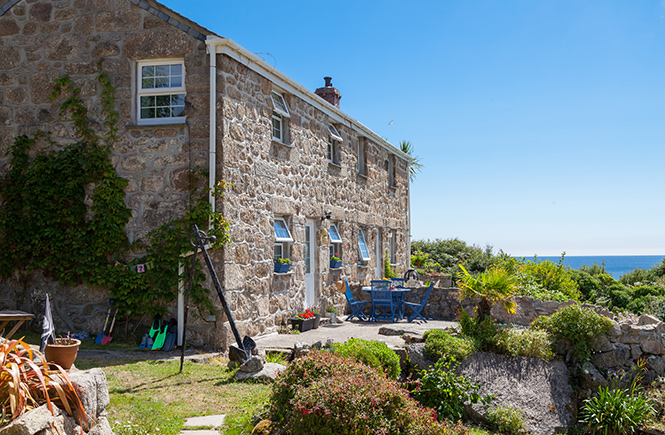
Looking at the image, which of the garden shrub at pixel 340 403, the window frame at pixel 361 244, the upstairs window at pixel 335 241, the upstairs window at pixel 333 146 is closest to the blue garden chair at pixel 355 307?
the upstairs window at pixel 335 241

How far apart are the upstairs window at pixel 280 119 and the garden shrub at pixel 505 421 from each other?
256 inches

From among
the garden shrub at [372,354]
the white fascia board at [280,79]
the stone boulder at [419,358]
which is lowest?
the stone boulder at [419,358]

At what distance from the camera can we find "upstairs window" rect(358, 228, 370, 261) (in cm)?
1500

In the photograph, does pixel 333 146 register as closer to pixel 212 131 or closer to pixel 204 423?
pixel 212 131

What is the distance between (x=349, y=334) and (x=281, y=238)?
2258 mm

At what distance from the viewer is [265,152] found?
1011 cm

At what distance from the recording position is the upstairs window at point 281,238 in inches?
418

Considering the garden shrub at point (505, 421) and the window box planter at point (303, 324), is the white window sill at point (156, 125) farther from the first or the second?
the garden shrub at point (505, 421)

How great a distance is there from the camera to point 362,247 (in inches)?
599

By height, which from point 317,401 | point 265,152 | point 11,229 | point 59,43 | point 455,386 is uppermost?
point 59,43

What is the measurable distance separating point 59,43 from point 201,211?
4021mm

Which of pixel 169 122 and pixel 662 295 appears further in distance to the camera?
pixel 662 295

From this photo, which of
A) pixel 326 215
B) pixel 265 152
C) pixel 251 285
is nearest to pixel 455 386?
pixel 251 285

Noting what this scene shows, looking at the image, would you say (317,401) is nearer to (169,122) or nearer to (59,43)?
(169,122)
